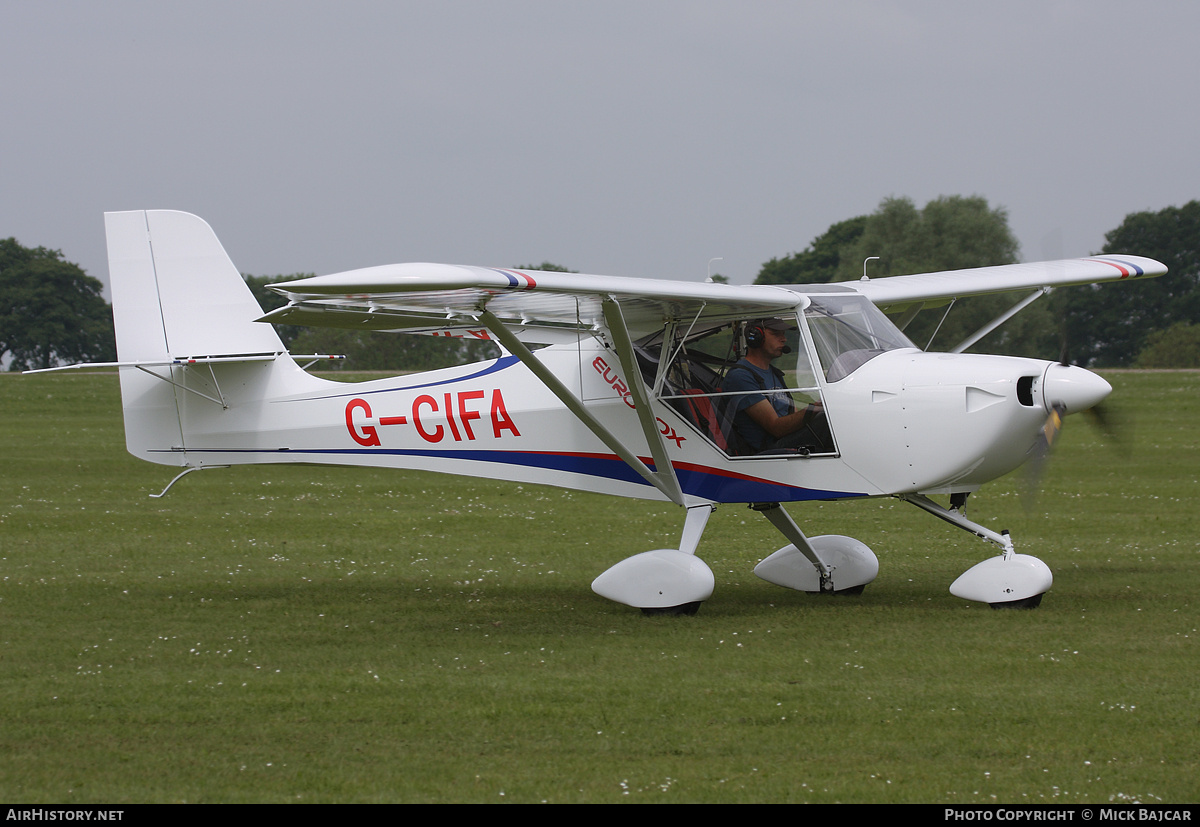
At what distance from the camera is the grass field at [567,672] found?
4.93 meters

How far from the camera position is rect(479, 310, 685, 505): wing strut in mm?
7523

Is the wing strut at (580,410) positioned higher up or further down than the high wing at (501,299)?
further down

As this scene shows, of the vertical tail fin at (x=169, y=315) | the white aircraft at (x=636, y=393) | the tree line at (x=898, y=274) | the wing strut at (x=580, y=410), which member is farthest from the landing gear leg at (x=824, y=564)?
the tree line at (x=898, y=274)

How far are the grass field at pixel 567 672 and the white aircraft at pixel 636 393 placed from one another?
909mm

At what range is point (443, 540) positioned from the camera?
13.0 meters

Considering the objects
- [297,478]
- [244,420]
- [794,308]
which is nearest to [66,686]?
[244,420]

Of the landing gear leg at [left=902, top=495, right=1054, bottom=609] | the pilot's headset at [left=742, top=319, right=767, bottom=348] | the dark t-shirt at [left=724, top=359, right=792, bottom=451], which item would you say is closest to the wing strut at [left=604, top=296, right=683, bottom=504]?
the dark t-shirt at [left=724, top=359, right=792, bottom=451]

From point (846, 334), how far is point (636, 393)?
1.58m

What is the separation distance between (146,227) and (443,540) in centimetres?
491

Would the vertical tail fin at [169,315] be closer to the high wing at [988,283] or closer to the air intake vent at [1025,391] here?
the high wing at [988,283]

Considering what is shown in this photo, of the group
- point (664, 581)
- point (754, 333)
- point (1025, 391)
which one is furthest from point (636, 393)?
point (1025, 391)

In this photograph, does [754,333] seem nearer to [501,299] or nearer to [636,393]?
[636,393]

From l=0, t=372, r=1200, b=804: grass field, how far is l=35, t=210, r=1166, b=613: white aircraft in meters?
0.91
